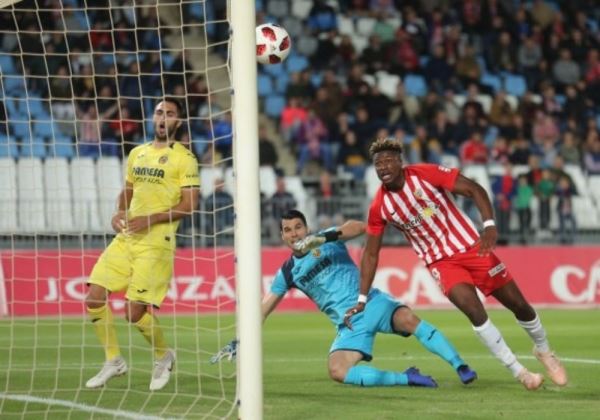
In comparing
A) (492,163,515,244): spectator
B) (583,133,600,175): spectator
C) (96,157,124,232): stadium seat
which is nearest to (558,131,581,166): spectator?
(583,133,600,175): spectator

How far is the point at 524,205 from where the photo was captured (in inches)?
853

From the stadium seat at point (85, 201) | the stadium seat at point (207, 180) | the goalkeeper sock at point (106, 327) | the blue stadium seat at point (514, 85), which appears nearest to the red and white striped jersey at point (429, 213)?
the goalkeeper sock at point (106, 327)

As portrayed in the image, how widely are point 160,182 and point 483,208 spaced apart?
8.90 feet

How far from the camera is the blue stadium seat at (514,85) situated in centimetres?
2688

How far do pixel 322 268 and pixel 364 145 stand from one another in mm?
12865

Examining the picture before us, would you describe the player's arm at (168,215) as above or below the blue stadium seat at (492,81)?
below

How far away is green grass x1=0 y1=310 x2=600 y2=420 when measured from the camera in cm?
852

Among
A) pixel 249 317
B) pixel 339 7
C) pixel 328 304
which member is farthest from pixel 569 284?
pixel 249 317

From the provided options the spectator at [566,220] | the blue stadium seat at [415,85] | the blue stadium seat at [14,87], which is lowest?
the spectator at [566,220]

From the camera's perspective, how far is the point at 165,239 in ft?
34.4

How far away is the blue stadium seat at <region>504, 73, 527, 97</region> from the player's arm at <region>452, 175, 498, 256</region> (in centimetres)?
1765

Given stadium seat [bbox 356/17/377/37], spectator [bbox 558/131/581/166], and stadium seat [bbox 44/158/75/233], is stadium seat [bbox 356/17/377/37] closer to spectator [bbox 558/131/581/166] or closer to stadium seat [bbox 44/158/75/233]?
spectator [bbox 558/131/581/166]

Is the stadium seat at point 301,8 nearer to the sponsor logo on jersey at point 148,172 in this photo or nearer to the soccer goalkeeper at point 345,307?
the soccer goalkeeper at point 345,307

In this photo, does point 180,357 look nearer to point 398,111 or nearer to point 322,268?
point 322,268
